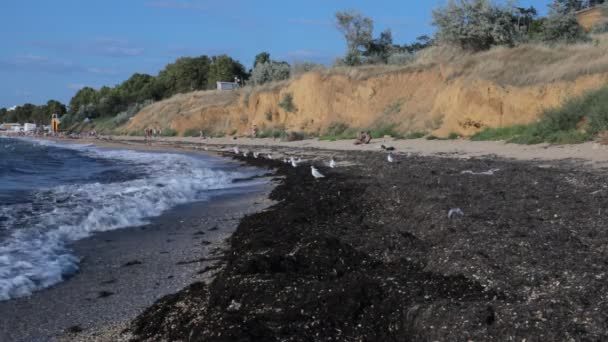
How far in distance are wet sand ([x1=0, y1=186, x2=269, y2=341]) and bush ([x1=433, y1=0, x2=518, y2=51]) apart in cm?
2067

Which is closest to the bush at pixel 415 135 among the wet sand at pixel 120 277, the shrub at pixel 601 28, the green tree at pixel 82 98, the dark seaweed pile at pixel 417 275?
the shrub at pixel 601 28

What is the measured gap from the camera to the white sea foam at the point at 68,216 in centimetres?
662

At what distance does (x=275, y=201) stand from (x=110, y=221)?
344 centimetres

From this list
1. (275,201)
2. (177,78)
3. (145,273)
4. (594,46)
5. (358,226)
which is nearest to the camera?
(145,273)

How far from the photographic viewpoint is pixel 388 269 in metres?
5.40

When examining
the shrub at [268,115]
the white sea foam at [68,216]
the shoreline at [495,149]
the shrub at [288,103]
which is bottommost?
the white sea foam at [68,216]

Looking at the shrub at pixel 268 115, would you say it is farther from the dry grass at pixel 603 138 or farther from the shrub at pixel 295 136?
the dry grass at pixel 603 138

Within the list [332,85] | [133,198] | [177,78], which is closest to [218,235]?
[133,198]

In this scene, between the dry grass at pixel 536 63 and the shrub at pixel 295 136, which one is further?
the shrub at pixel 295 136

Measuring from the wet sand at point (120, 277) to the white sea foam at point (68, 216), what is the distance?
264mm

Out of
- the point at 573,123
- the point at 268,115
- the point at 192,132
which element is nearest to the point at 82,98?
the point at 192,132

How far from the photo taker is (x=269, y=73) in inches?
2096

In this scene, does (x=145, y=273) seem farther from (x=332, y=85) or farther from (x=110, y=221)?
(x=332, y=85)

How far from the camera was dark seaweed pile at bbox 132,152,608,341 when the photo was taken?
3789 millimetres
